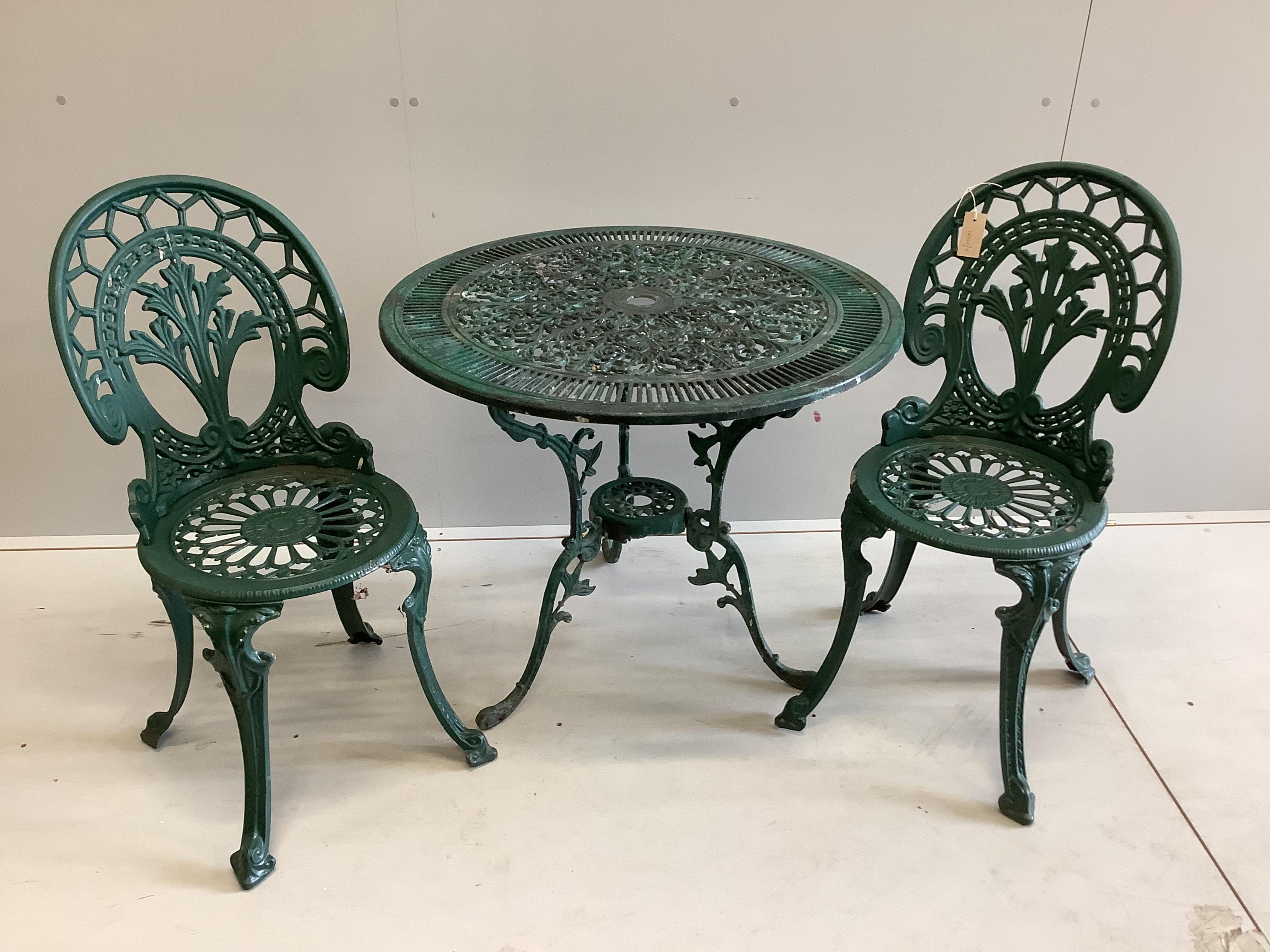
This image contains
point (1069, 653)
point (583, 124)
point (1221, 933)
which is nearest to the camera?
point (1221, 933)

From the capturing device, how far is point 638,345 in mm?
1726

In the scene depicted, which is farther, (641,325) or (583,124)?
(583,124)

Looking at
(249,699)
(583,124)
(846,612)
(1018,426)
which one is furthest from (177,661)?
(1018,426)

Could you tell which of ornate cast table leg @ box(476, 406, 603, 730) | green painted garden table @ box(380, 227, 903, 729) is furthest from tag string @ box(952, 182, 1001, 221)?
ornate cast table leg @ box(476, 406, 603, 730)

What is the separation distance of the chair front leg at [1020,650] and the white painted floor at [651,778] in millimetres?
62

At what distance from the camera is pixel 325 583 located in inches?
63.7

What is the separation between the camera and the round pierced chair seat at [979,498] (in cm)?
174

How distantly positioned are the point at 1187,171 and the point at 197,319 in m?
2.41

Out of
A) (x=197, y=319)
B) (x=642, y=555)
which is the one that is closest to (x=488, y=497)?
(x=642, y=555)

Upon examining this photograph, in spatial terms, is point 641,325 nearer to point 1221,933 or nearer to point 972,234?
point 972,234

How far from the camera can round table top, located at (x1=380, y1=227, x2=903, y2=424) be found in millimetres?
1584

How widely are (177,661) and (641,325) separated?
1203 mm

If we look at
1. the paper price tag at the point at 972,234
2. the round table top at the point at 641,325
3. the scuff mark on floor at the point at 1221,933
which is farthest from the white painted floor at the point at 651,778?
the paper price tag at the point at 972,234

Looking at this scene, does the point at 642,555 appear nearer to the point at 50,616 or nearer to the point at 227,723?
the point at 227,723
